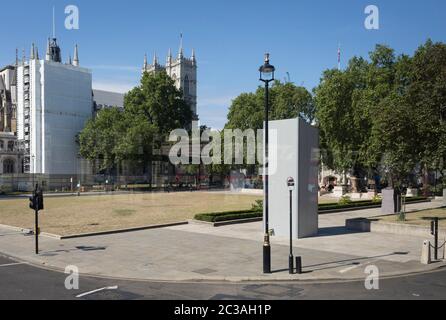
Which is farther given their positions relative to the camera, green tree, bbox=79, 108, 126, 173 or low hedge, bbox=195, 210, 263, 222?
green tree, bbox=79, 108, 126, 173

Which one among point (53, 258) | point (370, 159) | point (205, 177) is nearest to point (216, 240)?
point (53, 258)

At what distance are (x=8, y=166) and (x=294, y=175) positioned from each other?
8155 cm

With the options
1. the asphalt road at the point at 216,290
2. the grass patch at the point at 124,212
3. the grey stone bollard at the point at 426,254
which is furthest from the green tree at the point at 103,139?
the grey stone bollard at the point at 426,254

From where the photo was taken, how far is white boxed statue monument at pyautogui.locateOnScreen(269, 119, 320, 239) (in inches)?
879

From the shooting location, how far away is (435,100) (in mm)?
25422

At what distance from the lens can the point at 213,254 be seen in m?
18.2

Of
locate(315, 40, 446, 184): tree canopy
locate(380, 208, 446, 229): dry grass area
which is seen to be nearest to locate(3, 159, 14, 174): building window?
locate(315, 40, 446, 184): tree canopy

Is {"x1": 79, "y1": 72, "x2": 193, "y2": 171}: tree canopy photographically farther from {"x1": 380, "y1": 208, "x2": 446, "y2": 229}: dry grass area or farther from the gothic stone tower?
{"x1": 380, "y1": 208, "x2": 446, "y2": 229}: dry grass area

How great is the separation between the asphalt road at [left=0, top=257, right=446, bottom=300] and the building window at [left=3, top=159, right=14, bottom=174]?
82100mm

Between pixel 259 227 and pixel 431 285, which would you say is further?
pixel 259 227

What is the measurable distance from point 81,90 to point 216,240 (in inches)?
3189

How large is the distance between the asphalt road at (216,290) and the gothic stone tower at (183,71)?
11726cm

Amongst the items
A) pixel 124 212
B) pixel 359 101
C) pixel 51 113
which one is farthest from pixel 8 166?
pixel 359 101
